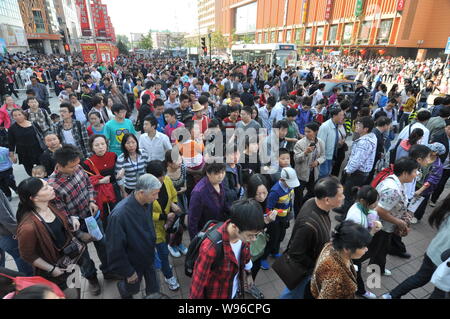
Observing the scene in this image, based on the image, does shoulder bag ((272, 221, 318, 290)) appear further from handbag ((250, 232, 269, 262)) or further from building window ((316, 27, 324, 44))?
building window ((316, 27, 324, 44))

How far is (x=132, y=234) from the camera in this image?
229 cm

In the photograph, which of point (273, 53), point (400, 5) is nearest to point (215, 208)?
point (273, 53)

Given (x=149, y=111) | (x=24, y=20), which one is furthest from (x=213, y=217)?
(x=24, y=20)

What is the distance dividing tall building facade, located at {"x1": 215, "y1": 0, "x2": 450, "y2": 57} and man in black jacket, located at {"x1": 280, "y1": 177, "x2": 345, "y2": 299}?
4391 centimetres

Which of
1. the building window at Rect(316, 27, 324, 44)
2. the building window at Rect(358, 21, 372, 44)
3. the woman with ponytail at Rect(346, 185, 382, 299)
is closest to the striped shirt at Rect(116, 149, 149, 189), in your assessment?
the woman with ponytail at Rect(346, 185, 382, 299)

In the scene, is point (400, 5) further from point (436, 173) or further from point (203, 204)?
point (203, 204)

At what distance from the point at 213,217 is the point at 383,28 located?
47.8m

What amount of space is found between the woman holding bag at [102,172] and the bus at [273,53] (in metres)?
20.3

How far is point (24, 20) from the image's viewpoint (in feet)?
151

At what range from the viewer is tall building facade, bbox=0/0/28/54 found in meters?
35.3

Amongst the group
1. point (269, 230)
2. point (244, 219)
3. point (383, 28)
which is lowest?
point (269, 230)

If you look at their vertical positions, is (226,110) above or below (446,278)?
above
